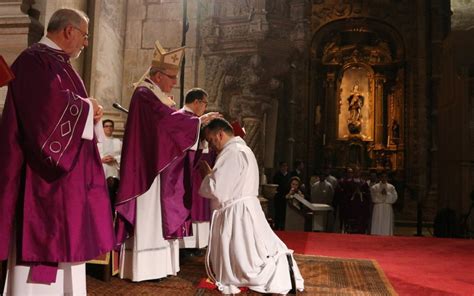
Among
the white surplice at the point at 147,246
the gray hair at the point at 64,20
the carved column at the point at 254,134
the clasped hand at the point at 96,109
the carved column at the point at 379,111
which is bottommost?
the white surplice at the point at 147,246

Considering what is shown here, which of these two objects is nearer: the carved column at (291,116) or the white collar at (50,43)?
the white collar at (50,43)

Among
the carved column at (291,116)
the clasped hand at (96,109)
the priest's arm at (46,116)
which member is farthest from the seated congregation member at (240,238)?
the carved column at (291,116)

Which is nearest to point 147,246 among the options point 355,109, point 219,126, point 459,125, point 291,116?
point 219,126

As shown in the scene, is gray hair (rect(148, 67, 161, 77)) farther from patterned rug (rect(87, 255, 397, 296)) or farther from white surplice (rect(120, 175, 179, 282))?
patterned rug (rect(87, 255, 397, 296))

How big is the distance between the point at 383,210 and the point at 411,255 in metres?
4.60

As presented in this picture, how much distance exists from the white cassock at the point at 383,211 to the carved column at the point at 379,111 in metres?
6.86

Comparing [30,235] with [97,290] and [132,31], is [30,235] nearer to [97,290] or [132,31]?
[97,290]

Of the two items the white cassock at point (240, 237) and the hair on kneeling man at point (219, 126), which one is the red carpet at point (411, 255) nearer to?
the white cassock at point (240, 237)

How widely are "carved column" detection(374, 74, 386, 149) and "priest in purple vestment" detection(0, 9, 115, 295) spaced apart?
15632mm

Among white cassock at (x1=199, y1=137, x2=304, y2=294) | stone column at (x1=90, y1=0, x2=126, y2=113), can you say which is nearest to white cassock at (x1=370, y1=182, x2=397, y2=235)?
stone column at (x1=90, y1=0, x2=126, y2=113)

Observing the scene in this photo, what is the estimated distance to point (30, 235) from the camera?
2.34m

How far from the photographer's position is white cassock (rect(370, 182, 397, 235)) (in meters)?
10.1

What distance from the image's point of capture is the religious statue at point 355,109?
1727 centimetres

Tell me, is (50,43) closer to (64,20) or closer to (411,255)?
(64,20)
